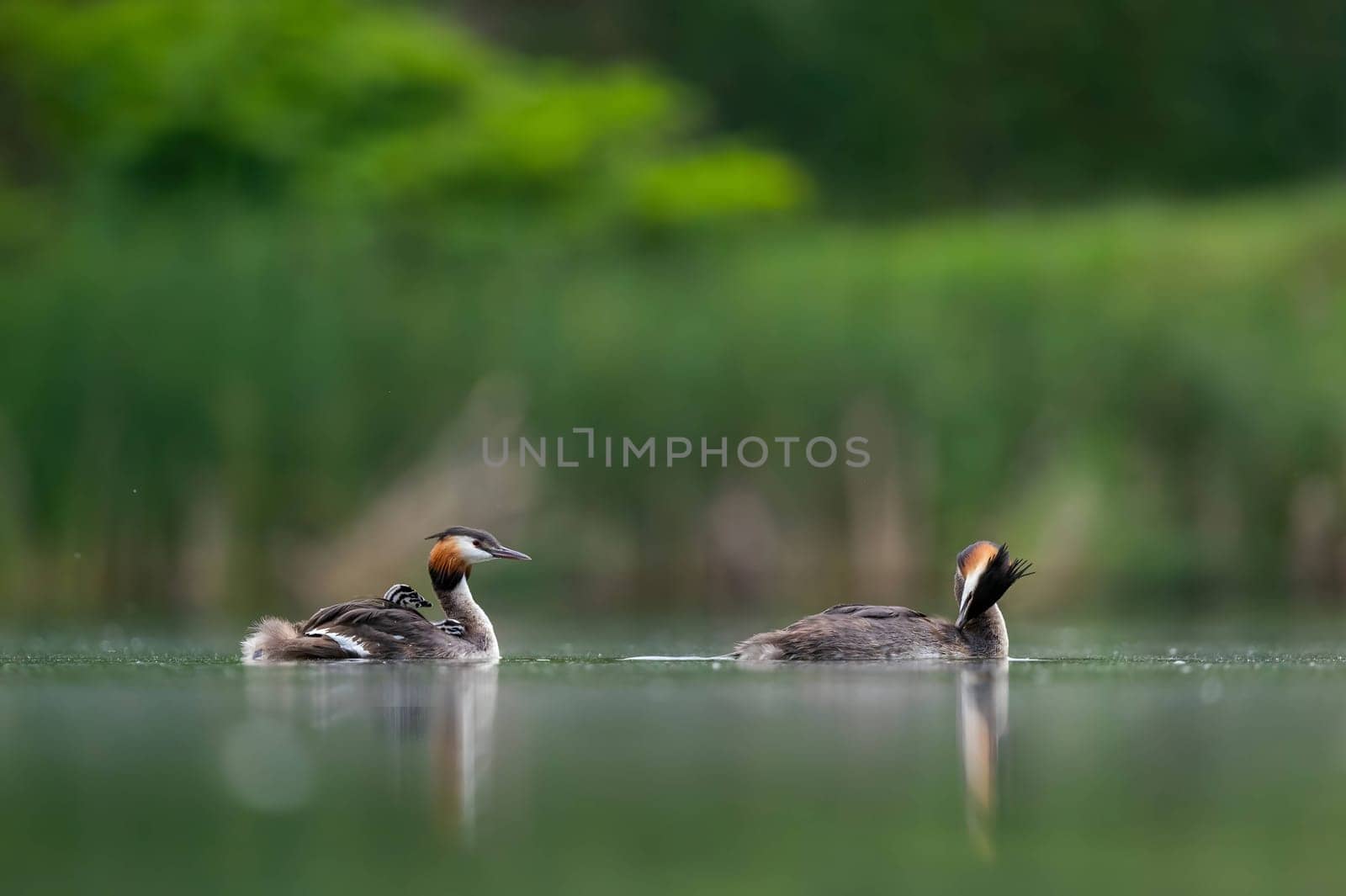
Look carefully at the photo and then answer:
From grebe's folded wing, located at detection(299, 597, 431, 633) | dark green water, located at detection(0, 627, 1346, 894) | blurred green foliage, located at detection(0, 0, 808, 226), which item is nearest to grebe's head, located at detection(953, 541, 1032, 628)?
dark green water, located at detection(0, 627, 1346, 894)

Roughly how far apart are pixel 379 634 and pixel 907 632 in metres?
2.39

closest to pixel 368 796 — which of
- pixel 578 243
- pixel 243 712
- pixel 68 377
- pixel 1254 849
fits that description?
pixel 243 712

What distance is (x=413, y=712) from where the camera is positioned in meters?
8.07

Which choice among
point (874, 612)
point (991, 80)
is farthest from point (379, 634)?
point (991, 80)

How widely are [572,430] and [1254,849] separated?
1011 centimetres

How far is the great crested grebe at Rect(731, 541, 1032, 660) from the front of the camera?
10.2 metres

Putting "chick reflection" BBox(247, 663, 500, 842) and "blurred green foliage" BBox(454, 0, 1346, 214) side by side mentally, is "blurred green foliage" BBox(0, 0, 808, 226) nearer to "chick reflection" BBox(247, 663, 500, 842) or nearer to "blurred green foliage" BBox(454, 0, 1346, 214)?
"blurred green foliage" BBox(454, 0, 1346, 214)

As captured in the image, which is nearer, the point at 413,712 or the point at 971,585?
the point at 413,712

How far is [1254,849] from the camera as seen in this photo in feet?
18.2

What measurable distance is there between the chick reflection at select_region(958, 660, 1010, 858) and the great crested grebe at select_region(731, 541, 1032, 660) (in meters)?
0.20

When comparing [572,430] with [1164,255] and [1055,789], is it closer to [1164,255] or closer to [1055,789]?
[1164,255]

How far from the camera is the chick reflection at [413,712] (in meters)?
6.45

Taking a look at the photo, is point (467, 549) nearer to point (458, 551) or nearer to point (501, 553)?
point (458, 551)

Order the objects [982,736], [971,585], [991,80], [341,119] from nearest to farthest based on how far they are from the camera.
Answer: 1. [982,736]
2. [971,585]
3. [341,119]
4. [991,80]
